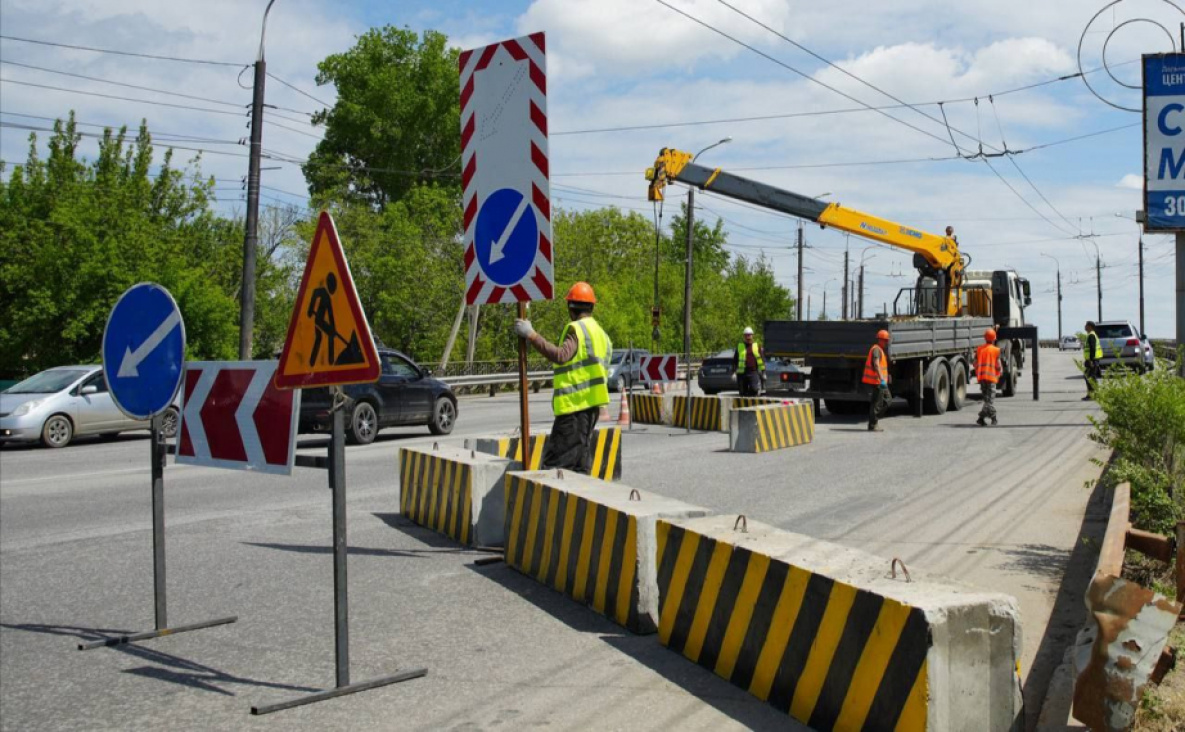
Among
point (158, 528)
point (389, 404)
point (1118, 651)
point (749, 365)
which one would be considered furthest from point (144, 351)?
point (749, 365)

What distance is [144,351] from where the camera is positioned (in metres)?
6.01

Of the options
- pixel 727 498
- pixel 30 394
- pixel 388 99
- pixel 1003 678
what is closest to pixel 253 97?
pixel 30 394

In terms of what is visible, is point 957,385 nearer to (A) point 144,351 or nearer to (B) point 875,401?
(B) point 875,401

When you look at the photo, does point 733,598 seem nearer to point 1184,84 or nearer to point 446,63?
point 1184,84

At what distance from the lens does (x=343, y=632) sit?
5.04 meters

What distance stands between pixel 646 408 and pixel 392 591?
51.7ft

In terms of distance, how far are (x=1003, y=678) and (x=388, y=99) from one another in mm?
58558

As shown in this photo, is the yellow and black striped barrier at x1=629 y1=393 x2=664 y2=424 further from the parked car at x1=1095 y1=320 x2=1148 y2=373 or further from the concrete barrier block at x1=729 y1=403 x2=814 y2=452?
the parked car at x1=1095 y1=320 x2=1148 y2=373

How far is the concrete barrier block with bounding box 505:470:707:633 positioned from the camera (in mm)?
6051

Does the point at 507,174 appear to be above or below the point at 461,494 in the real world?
above

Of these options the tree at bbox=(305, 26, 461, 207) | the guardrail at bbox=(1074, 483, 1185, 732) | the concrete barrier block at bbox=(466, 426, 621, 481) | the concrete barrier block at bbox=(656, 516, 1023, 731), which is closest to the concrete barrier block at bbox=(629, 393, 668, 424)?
the concrete barrier block at bbox=(466, 426, 621, 481)

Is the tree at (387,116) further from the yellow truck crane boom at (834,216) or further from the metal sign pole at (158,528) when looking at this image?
the metal sign pole at (158,528)

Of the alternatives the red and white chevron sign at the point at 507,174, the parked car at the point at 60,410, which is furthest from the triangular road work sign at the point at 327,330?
the parked car at the point at 60,410

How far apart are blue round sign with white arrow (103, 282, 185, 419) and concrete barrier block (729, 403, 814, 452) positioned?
11296mm
